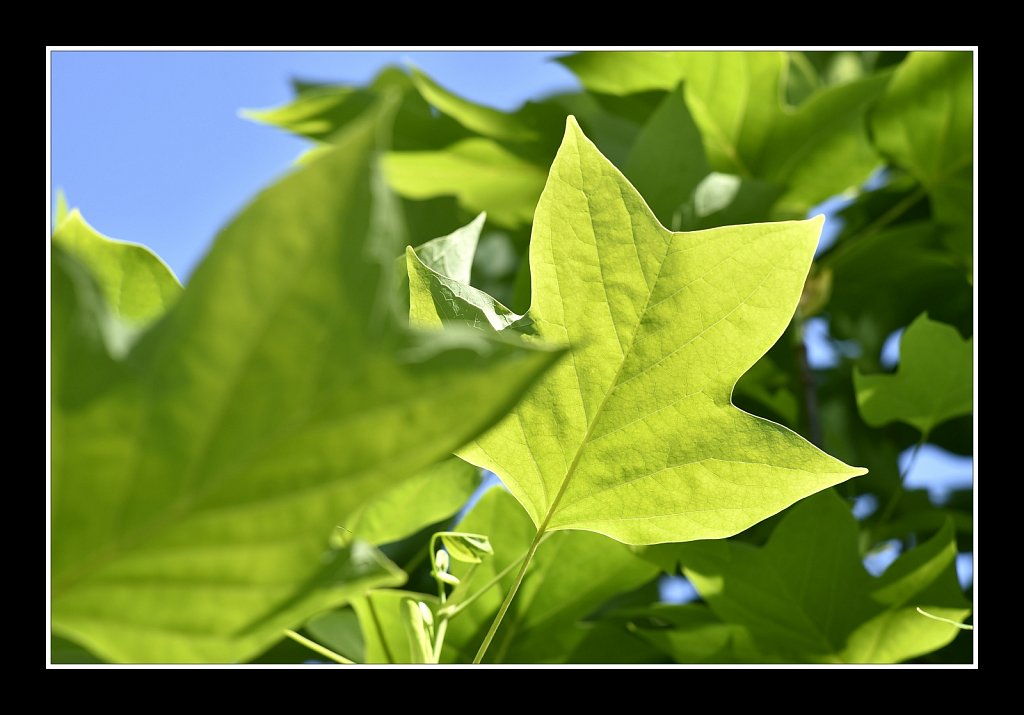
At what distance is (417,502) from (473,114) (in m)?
0.44

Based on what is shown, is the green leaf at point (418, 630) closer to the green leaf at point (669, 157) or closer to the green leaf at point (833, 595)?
the green leaf at point (833, 595)

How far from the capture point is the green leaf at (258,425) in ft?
0.71

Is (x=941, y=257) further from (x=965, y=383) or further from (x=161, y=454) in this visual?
(x=161, y=454)

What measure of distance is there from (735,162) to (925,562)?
422 millimetres

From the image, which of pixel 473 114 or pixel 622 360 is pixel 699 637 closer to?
pixel 622 360

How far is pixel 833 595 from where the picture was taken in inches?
23.0

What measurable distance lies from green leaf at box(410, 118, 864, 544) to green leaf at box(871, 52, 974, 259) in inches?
21.0

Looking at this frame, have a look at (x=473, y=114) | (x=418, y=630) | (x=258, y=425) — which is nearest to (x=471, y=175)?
(x=473, y=114)

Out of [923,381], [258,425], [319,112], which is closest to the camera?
[258,425]

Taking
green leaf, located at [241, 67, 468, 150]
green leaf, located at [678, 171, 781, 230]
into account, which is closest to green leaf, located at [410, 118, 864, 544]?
green leaf, located at [678, 171, 781, 230]

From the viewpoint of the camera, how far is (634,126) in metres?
0.88

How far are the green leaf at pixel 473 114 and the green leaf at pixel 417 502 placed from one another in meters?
0.40

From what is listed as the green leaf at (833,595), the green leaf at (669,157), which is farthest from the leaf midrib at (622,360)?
the green leaf at (669,157)

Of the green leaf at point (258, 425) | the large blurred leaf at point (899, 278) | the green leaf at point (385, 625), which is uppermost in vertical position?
the large blurred leaf at point (899, 278)
